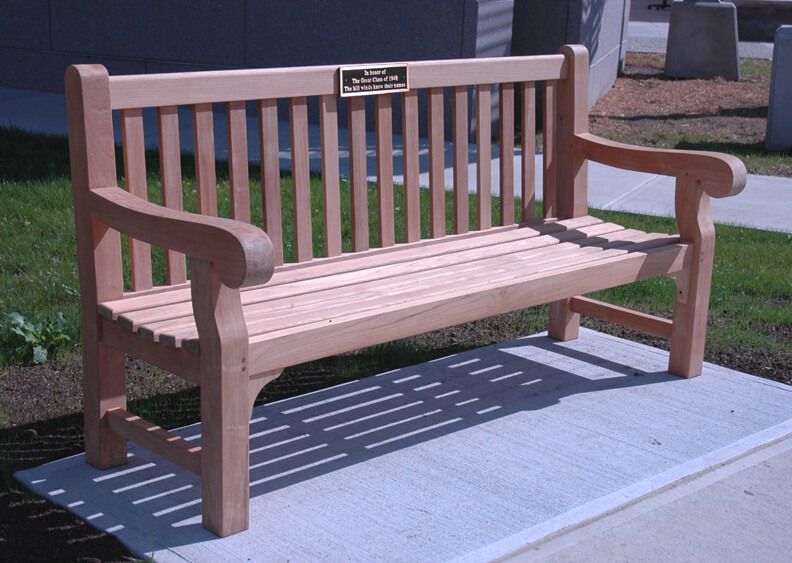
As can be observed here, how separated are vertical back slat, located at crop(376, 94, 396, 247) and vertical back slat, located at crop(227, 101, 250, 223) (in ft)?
1.84

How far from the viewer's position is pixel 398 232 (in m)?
5.94

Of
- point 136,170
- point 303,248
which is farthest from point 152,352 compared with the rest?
point 303,248

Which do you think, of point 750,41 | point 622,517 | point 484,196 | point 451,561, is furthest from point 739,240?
point 750,41

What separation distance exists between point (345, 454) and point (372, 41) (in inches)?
247

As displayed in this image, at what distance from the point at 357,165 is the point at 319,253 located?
172 cm

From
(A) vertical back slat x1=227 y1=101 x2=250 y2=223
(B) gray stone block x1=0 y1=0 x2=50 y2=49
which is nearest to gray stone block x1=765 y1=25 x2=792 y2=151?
(A) vertical back slat x1=227 y1=101 x2=250 y2=223

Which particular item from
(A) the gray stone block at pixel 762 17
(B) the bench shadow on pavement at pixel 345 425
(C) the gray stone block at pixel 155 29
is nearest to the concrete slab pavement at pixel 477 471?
(B) the bench shadow on pavement at pixel 345 425

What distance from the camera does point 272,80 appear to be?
3.56 metres

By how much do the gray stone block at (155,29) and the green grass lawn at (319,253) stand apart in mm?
3231

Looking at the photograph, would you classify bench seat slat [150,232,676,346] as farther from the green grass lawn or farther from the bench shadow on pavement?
the green grass lawn

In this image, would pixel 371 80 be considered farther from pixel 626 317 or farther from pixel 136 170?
pixel 626 317

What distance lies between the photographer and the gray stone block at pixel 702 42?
12550mm

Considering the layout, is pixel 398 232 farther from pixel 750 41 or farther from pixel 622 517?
pixel 750 41

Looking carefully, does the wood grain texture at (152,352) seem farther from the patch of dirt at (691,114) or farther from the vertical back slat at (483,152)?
the patch of dirt at (691,114)
